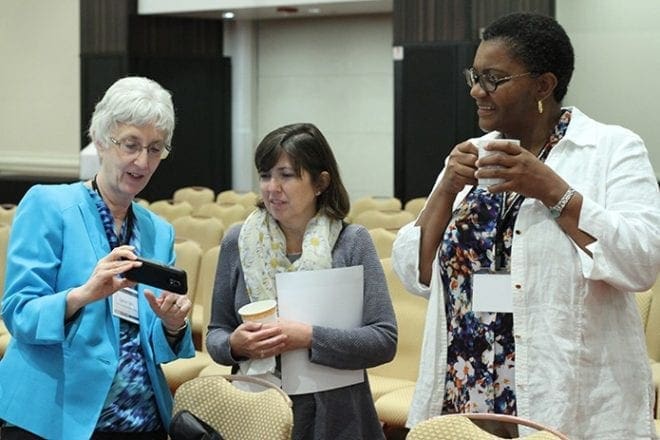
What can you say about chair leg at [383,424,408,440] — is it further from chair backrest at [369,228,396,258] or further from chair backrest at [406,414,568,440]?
chair backrest at [406,414,568,440]

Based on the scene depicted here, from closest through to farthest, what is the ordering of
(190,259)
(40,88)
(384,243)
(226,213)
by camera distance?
(190,259)
(384,243)
(226,213)
(40,88)

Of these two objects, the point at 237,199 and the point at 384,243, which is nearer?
the point at 384,243

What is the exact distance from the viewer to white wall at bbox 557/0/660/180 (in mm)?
9422

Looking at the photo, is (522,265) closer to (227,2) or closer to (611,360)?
(611,360)

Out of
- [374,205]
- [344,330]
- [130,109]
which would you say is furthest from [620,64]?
[130,109]

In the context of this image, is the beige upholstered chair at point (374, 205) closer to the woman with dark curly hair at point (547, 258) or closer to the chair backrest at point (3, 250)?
the chair backrest at point (3, 250)

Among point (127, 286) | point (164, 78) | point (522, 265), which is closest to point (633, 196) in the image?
point (522, 265)

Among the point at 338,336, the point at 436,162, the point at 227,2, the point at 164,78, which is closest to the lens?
the point at 338,336

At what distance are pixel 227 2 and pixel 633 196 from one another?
433 inches

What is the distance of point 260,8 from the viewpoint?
12773mm

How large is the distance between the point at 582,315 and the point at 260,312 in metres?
0.81

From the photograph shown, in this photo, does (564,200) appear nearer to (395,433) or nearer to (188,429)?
(188,429)

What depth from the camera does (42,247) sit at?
2.62 meters

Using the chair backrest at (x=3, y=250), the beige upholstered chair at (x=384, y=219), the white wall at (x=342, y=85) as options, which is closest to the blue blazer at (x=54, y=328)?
the chair backrest at (x=3, y=250)
